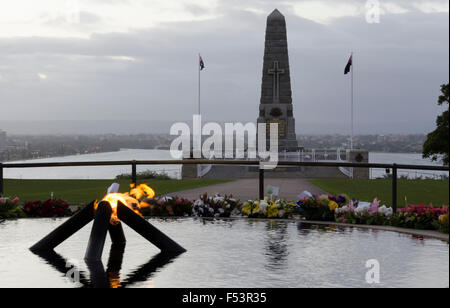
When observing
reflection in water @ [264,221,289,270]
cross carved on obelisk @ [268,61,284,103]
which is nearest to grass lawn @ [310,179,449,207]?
reflection in water @ [264,221,289,270]

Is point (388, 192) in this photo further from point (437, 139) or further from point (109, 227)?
point (437, 139)

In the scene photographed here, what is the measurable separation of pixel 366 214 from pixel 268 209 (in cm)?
183

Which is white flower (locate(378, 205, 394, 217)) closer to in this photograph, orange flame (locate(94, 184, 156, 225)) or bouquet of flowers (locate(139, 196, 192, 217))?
bouquet of flowers (locate(139, 196, 192, 217))

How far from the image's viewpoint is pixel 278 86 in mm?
43875

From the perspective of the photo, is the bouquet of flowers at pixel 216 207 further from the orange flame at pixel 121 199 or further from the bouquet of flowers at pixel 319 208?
the orange flame at pixel 121 199

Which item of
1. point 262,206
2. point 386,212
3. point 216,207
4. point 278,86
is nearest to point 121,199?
point 216,207

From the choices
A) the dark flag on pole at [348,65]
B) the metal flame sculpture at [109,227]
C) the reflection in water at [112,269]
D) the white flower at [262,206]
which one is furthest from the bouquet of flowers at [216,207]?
the dark flag on pole at [348,65]

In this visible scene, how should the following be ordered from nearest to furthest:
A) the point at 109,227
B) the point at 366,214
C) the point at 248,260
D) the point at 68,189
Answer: the point at 248,260, the point at 109,227, the point at 366,214, the point at 68,189

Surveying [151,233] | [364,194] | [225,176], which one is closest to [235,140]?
[225,176]

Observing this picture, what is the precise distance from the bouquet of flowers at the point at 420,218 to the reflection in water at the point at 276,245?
1945 millimetres

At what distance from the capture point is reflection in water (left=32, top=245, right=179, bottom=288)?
589 centimetres

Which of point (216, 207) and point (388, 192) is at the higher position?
point (216, 207)
